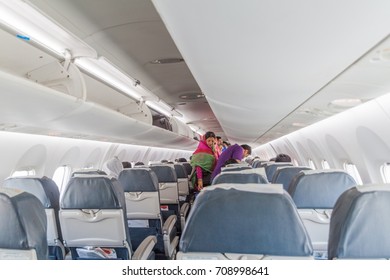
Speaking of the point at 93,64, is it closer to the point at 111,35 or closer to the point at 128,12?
the point at 111,35

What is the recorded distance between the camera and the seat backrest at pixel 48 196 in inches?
119

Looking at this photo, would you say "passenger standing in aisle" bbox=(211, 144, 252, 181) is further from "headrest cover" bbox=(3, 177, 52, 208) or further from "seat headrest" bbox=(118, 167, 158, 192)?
"headrest cover" bbox=(3, 177, 52, 208)

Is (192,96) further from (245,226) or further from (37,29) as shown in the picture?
(245,226)

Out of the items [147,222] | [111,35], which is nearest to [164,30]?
[111,35]

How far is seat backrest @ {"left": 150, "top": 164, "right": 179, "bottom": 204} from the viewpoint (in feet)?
18.3

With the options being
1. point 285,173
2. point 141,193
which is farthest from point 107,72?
point 285,173

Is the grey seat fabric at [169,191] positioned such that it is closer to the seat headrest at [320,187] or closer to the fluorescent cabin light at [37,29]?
the fluorescent cabin light at [37,29]

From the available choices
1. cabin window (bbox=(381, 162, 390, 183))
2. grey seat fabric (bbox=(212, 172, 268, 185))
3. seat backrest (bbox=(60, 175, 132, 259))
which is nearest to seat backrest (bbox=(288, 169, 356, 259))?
grey seat fabric (bbox=(212, 172, 268, 185))

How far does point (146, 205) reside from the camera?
4328mm

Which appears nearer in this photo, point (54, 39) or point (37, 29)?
point (37, 29)

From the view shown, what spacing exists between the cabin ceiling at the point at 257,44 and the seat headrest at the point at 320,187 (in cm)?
82

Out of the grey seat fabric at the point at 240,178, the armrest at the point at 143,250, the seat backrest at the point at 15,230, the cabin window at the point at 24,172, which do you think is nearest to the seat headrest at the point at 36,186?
the armrest at the point at 143,250

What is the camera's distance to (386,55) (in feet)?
6.71

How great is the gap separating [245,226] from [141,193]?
2.81m
